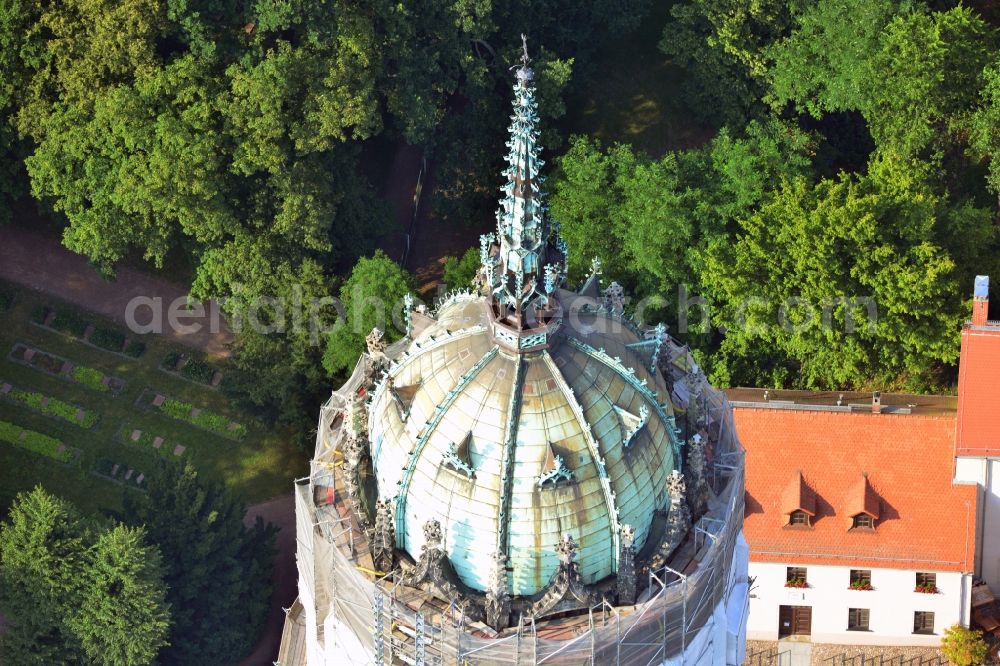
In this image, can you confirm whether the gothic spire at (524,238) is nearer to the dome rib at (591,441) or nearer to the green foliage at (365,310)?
the dome rib at (591,441)

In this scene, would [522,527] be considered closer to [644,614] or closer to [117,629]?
[644,614]

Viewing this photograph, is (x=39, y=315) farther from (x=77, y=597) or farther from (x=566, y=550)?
(x=566, y=550)

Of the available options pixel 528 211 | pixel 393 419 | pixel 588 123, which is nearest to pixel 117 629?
pixel 393 419

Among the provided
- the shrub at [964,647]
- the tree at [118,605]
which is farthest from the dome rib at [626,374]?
the shrub at [964,647]

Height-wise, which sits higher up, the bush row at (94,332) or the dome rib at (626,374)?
the dome rib at (626,374)

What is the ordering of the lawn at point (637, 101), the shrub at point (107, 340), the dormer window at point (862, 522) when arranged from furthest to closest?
the lawn at point (637, 101) < the shrub at point (107, 340) < the dormer window at point (862, 522)

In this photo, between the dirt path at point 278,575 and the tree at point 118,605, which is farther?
the dirt path at point 278,575

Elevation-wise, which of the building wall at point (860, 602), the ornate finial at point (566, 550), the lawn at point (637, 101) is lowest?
the building wall at point (860, 602)
